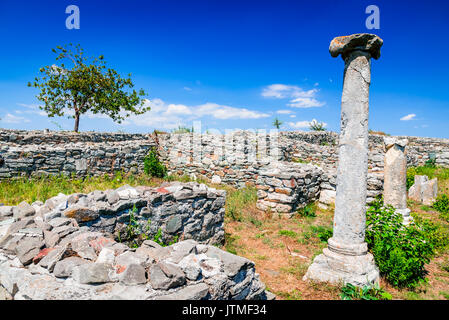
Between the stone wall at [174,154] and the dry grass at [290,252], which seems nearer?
the dry grass at [290,252]

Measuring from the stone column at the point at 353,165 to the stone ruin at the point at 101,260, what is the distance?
5.62 ft

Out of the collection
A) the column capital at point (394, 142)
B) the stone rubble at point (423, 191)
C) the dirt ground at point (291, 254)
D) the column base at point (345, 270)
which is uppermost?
the column capital at point (394, 142)

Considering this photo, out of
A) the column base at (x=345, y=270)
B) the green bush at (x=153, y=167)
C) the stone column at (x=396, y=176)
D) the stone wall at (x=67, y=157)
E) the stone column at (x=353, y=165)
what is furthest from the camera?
the green bush at (x=153, y=167)

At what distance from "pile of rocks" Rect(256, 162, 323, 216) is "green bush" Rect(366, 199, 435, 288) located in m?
3.14

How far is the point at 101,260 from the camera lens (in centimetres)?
243

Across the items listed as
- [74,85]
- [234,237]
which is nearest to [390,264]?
[234,237]

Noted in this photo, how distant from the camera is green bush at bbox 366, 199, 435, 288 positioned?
416cm

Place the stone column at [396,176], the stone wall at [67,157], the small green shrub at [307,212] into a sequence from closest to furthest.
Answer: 1. the stone column at [396,176]
2. the stone wall at [67,157]
3. the small green shrub at [307,212]

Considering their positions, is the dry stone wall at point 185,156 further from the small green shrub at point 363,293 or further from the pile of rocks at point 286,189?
the small green shrub at point 363,293

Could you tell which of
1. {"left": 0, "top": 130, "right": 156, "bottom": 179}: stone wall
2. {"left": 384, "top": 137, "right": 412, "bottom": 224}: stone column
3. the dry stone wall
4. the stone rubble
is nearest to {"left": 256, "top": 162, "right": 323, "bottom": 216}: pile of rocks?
the dry stone wall

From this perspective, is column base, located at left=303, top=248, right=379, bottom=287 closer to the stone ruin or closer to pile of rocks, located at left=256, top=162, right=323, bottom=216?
the stone ruin

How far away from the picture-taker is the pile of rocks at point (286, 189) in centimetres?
785

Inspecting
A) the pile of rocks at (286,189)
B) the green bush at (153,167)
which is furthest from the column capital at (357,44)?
the green bush at (153,167)

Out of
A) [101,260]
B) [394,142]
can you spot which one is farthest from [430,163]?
[101,260]
